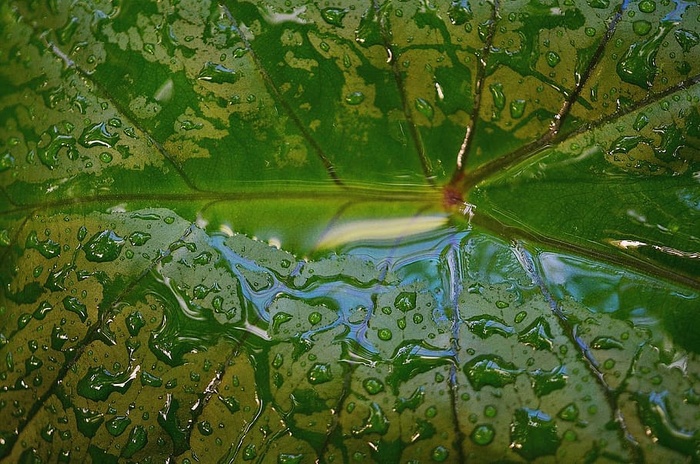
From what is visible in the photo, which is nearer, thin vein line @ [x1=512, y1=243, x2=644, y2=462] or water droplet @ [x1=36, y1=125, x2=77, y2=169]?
thin vein line @ [x1=512, y1=243, x2=644, y2=462]

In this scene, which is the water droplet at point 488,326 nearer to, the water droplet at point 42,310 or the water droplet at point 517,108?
the water droplet at point 517,108

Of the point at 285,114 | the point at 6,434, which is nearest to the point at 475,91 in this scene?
the point at 285,114

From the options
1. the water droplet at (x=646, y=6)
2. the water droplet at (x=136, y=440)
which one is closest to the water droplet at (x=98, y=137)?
the water droplet at (x=136, y=440)

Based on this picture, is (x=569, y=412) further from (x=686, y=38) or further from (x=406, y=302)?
(x=686, y=38)

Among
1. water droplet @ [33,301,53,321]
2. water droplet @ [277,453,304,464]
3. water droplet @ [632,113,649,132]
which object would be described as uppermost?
water droplet @ [632,113,649,132]

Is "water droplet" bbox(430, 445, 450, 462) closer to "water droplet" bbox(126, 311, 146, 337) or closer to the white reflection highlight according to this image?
the white reflection highlight

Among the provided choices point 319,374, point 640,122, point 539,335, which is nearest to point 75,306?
point 319,374

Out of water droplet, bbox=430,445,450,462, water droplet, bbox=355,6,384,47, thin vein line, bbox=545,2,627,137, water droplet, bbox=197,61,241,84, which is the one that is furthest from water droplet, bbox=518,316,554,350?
water droplet, bbox=197,61,241,84
